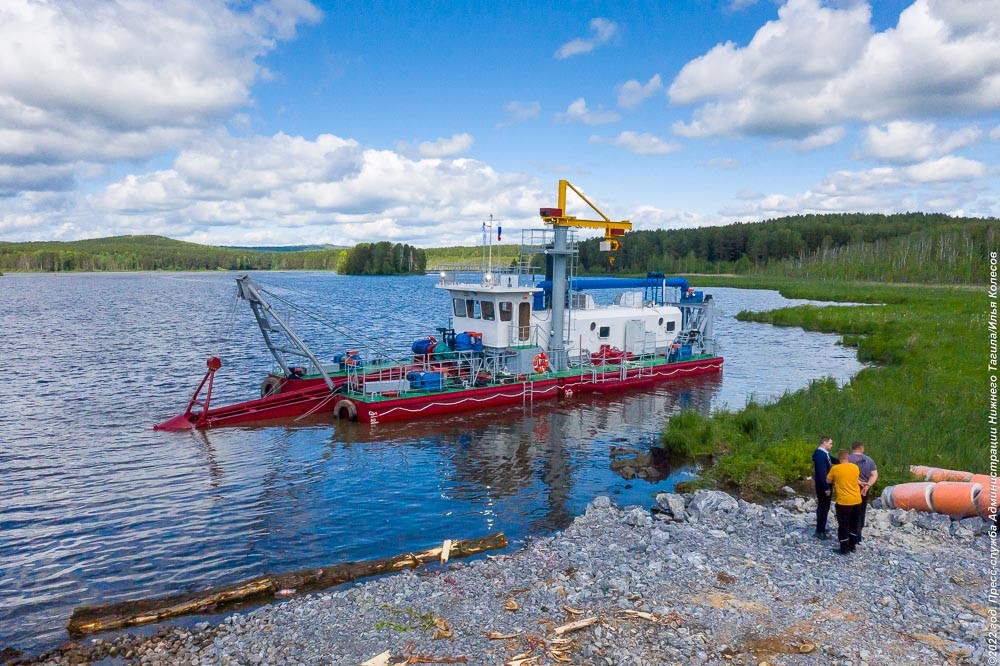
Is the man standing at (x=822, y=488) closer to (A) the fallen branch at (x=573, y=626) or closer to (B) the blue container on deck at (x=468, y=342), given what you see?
(A) the fallen branch at (x=573, y=626)

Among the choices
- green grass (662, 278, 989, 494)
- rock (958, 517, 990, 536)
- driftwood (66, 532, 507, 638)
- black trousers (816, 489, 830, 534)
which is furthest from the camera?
green grass (662, 278, 989, 494)

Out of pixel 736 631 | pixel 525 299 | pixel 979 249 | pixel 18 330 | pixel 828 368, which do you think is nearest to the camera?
pixel 736 631

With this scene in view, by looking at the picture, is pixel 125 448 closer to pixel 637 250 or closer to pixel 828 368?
pixel 828 368

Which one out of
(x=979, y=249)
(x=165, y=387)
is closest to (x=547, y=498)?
(x=165, y=387)

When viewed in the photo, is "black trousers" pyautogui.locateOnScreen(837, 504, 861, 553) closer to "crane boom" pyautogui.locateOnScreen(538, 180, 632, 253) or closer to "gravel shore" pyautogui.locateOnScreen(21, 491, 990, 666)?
"gravel shore" pyautogui.locateOnScreen(21, 491, 990, 666)

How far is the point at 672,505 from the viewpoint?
552 inches

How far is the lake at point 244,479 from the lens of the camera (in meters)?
12.5

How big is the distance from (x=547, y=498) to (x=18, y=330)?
2043 inches

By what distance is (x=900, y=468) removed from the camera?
14648 millimetres

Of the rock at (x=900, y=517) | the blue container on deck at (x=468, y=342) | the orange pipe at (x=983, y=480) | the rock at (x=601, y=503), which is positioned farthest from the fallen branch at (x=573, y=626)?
the blue container on deck at (x=468, y=342)

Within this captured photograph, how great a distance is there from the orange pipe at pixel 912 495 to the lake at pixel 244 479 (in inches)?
204

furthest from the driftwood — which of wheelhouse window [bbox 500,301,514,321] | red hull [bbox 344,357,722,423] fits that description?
wheelhouse window [bbox 500,301,514,321]

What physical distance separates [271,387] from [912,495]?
70.2 ft

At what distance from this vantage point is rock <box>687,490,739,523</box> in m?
13.2
